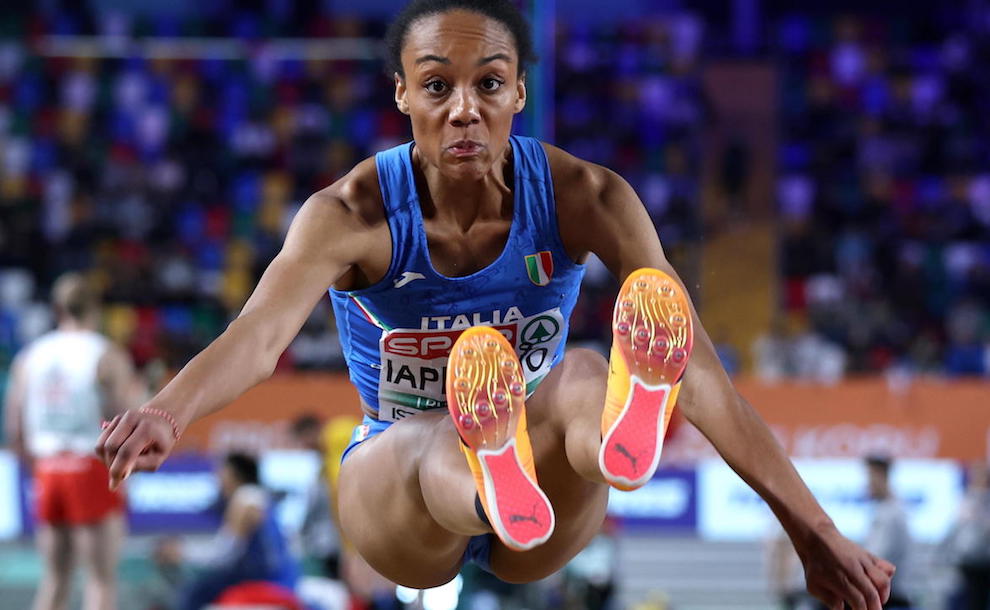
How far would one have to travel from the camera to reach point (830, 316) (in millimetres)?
12375

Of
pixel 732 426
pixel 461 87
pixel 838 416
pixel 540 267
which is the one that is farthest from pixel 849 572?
pixel 838 416

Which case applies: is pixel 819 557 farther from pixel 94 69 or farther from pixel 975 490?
pixel 94 69

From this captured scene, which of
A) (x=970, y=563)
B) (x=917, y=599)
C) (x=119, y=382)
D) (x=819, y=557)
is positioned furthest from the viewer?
(x=917, y=599)

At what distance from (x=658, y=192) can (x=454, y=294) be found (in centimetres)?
1068

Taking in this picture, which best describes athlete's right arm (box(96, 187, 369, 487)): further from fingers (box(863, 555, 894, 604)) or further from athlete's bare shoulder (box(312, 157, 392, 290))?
fingers (box(863, 555, 894, 604))

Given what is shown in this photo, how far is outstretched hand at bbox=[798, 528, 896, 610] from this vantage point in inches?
111

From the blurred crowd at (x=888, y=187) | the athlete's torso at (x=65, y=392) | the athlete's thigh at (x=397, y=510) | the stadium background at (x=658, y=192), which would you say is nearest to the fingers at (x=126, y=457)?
the athlete's thigh at (x=397, y=510)

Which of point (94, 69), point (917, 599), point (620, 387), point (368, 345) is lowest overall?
point (917, 599)

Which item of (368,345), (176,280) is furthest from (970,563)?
(176,280)

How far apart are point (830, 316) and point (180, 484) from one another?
605 cm

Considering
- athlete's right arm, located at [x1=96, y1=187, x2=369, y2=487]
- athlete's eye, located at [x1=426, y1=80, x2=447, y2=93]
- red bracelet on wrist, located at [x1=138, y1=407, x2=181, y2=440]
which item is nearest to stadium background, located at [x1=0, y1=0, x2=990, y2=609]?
athlete's right arm, located at [x1=96, y1=187, x2=369, y2=487]

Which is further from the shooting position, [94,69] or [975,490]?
[94,69]

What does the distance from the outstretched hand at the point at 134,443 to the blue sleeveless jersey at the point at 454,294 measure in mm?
846

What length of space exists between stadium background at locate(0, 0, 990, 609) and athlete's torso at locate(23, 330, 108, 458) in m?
3.11
